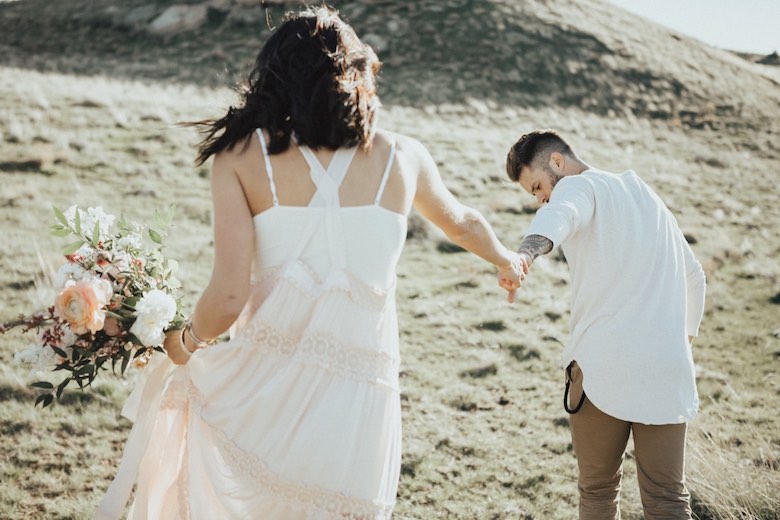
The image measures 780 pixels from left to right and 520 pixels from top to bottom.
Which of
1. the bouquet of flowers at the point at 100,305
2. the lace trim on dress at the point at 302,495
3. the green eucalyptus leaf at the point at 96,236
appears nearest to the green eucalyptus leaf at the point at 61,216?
the bouquet of flowers at the point at 100,305

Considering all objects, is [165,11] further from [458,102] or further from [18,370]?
[18,370]

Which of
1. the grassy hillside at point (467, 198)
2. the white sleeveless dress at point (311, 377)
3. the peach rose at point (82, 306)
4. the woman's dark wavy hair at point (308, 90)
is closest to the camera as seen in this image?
the woman's dark wavy hair at point (308, 90)

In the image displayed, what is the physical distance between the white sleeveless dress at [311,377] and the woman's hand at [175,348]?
0.55ft

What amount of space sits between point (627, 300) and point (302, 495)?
1.47m

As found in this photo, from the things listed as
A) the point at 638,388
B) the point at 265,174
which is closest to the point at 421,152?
the point at 265,174

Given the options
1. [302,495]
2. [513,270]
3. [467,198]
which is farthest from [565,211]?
[467,198]

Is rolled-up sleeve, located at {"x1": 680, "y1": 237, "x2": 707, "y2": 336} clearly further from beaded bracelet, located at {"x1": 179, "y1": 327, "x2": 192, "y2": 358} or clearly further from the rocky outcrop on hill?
the rocky outcrop on hill

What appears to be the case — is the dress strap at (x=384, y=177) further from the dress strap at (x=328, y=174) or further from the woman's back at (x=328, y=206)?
the dress strap at (x=328, y=174)

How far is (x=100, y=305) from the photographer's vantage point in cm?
253

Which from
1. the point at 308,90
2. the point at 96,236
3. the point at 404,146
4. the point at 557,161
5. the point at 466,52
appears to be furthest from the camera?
the point at 466,52

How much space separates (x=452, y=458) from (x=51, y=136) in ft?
33.5

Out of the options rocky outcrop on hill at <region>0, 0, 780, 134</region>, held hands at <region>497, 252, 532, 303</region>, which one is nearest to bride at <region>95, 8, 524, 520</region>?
held hands at <region>497, 252, 532, 303</region>

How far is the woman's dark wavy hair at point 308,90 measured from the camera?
2176mm

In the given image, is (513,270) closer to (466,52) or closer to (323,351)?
(323,351)
